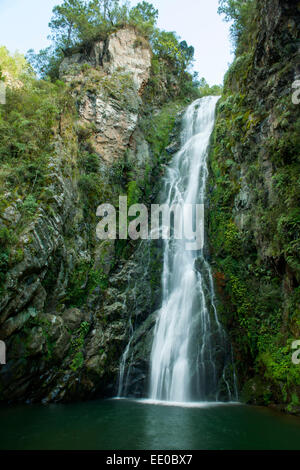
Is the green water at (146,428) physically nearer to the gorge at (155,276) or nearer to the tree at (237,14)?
the gorge at (155,276)

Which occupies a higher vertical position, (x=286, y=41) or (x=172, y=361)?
(x=286, y=41)

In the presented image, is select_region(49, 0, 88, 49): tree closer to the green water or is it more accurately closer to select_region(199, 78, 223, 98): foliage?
select_region(199, 78, 223, 98): foliage

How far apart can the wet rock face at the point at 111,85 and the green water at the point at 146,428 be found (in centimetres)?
1275

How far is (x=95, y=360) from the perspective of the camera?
10.8 m

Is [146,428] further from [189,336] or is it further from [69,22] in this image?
[69,22]

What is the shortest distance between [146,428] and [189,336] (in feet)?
14.8

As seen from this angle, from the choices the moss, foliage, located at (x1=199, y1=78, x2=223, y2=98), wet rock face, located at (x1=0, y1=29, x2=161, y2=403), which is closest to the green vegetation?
wet rock face, located at (x1=0, y1=29, x2=161, y2=403)

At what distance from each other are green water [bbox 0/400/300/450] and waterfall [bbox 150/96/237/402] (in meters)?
1.04

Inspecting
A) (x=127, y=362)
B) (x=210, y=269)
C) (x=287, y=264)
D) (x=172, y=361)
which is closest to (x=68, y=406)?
(x=127, y=362)

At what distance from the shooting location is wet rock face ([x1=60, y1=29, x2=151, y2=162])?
17.2 meters

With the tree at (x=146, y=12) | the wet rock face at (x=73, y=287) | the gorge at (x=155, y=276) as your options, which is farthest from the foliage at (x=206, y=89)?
the wet rock face at (x=73, y=287)

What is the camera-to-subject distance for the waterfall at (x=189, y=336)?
10039 millimetres
